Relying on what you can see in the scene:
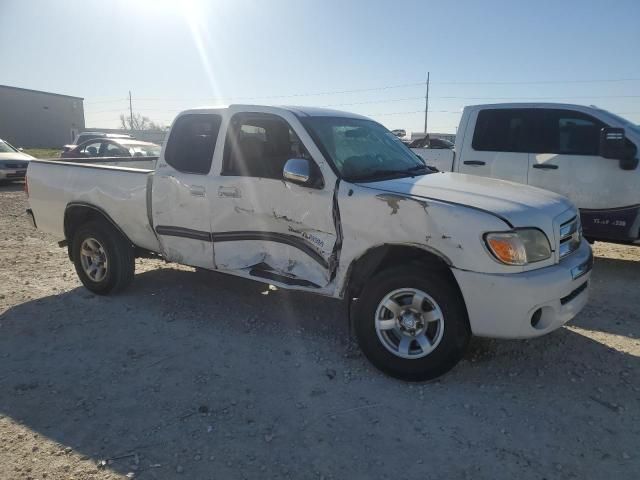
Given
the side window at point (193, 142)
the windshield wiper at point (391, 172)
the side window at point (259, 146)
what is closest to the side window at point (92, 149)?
the side window at point (193, 142)

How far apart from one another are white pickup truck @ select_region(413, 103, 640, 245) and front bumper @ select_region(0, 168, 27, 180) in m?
13.8

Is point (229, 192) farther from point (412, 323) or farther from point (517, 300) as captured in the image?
point (517, 300)

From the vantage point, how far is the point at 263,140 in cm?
434

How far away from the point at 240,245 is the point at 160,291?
1.68 meters

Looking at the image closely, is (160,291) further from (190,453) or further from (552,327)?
(552,327)

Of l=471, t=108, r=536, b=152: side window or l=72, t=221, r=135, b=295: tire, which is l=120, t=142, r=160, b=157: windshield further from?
l=471, t=108, r=536, b=152: side window

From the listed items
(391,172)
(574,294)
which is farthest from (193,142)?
(574,294)

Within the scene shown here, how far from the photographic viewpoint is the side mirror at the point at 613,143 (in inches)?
229

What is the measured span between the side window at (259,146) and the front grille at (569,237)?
206 centimetres

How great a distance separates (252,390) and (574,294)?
7.64ft

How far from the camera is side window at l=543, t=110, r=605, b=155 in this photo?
6160mm

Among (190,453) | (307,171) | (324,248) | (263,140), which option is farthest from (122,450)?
(263,140)

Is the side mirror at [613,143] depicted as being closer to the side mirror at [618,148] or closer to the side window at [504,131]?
the side mirror at [618,148]

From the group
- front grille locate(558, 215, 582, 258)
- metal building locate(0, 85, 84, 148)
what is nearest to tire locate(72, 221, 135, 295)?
front grille locate(558, 215, 582, 258)
